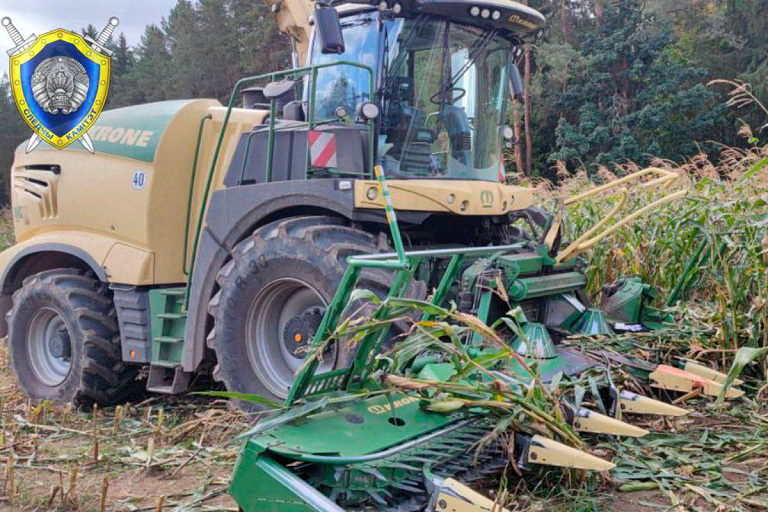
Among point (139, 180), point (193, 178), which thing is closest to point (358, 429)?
point (193, 178)

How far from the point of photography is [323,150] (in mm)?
4414

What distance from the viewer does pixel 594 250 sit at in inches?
248

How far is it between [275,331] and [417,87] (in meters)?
1.77

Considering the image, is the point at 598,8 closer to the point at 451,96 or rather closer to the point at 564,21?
the point at 564,21

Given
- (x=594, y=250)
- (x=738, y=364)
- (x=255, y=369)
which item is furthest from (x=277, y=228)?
(x=594, y=250)

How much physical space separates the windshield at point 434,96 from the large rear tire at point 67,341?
2553mm

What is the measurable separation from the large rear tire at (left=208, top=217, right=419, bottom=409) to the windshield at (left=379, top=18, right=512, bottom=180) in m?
0.73

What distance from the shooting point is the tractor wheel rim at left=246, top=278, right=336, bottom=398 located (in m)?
4.33

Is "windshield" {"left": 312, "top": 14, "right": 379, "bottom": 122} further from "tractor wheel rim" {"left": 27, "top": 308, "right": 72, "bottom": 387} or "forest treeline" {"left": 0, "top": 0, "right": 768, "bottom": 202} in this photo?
"forest treeline" {"left": 0, "top": 0, "right": 768, "bottom": 202}

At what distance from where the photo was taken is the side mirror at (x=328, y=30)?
4.02 meters

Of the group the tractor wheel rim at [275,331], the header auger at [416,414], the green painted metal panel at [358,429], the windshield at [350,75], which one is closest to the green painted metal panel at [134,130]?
the windshield at [350,75]

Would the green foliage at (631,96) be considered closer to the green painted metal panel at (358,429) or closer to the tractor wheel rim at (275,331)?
the tractor wheel rim at (275,331)

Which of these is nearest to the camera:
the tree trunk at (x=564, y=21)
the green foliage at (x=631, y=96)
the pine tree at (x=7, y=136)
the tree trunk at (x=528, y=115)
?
the tree trunk at (x=528, y=115)

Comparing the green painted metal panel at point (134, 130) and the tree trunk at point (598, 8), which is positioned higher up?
the tree trunk at point (598, 8)
